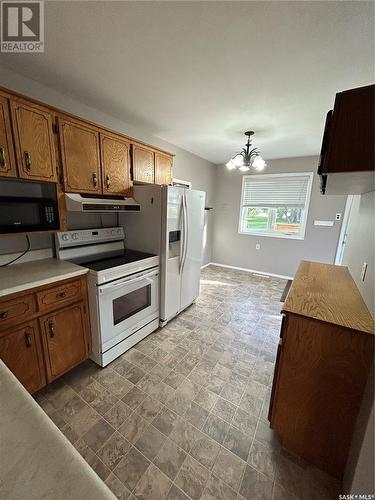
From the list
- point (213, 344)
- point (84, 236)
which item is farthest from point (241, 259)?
point (84, 236)

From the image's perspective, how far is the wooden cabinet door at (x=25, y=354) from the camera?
4.60 feet

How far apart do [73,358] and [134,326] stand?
609 mm

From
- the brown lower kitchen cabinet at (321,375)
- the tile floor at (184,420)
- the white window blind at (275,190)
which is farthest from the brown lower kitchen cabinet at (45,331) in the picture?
the white window blind at (275,190)

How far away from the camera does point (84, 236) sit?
225cm

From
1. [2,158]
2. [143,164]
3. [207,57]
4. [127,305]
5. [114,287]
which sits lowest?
[127,305]

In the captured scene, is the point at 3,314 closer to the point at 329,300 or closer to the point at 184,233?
the point at 184,233

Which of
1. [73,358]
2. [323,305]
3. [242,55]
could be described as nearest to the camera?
[323,305]

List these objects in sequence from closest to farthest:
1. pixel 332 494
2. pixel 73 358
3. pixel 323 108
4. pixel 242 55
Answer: pixel 332 494
pixel 242 55
pixel 73 358
pixel 323 108

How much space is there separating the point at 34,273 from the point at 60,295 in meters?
0.26

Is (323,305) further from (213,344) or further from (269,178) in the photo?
(269,178)

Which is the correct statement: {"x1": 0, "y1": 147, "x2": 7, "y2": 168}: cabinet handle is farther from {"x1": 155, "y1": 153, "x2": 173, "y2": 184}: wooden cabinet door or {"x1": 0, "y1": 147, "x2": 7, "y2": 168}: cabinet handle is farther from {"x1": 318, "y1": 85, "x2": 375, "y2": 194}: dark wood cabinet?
{"x1": 318, "y1": 85, "x2": 375, "y2": 194}: dark wood cabinet

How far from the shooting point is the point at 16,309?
1.41 meters

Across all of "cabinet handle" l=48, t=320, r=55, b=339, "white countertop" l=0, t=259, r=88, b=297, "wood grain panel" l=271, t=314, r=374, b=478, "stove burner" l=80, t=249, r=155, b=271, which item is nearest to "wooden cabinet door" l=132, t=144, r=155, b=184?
"stove burner" l=80, t=249, r=155, b=271

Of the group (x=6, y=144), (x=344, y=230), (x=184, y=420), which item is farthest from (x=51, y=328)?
(x=344, y=230)
